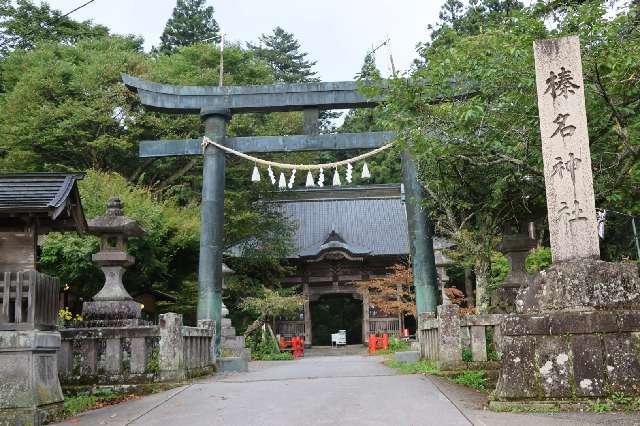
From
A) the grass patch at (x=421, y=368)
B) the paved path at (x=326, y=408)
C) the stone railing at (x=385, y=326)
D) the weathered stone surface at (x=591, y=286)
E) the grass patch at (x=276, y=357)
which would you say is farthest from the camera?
the stone railing at (x=385, y=326)

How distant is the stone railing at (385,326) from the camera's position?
1022 inches

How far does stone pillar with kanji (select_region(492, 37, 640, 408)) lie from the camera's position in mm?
5398

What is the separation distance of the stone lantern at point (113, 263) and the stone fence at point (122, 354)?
2.30 ft

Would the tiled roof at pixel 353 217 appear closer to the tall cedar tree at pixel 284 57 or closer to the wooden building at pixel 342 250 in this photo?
the wooden building at pixel 342 250

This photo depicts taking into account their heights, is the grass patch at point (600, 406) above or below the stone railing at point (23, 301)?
below

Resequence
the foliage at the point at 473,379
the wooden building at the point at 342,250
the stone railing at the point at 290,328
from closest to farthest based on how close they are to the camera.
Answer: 1. the foliage at the point at 473,379
2. the wooden building at the point at 342,250
3. the stone railing at the point at 290,328

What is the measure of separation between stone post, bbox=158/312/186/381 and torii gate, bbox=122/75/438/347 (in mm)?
3884

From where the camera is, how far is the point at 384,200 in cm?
3203

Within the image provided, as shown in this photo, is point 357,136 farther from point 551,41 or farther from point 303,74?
point 303,74

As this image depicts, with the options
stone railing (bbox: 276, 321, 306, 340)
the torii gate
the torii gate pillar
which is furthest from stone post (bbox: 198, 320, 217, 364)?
stone railing (bbox: 276, 321, 306, 340)

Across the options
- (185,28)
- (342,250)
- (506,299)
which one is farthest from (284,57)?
(506,299)

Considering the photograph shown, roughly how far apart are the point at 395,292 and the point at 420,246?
1134 centimetres

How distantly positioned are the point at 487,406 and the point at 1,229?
590 cm

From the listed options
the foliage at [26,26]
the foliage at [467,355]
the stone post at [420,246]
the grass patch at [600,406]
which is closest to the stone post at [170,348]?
the foliage at [467,355]
